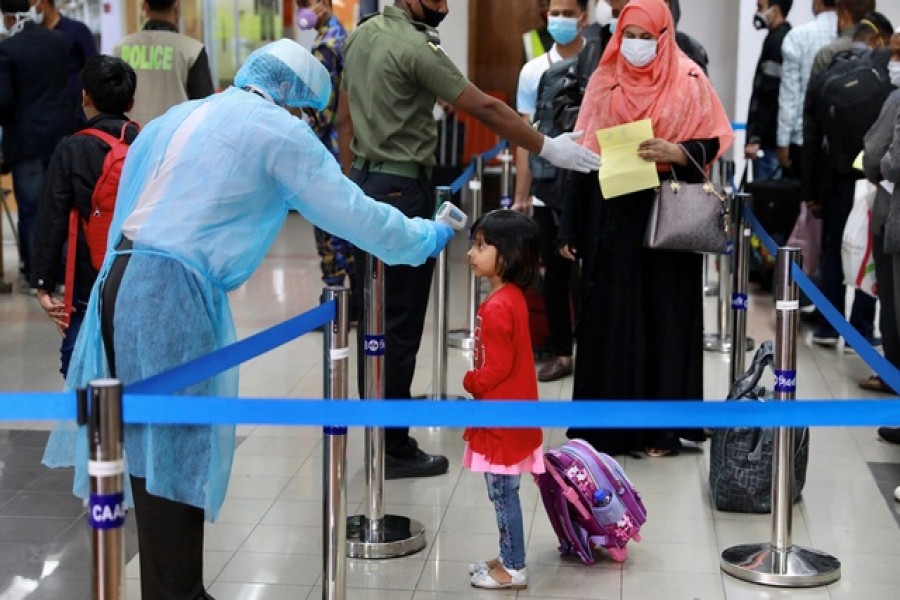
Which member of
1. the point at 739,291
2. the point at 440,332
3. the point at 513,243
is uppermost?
the point at 513,243

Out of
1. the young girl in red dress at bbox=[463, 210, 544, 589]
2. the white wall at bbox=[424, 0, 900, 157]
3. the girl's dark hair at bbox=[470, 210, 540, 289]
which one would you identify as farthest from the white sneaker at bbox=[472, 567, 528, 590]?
the white wall at bbox=[424, 0, 900, 157]

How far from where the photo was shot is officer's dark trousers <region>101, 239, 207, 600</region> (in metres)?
3.61

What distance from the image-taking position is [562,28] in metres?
7.19

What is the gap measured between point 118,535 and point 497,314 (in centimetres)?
167

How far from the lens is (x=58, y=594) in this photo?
14.0 feet

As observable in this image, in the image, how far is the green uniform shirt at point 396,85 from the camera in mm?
5066

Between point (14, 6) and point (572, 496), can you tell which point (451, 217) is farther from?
point (14, 6)

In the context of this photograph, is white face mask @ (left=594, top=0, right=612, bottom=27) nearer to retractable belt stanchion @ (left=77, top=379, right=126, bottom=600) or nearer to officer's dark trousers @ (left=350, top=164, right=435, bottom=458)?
officer's dark trousers @ (left=350, top=164, right=435, bottom=458)

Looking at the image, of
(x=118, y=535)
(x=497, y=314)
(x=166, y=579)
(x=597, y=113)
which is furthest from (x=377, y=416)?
(x=597, y=113)

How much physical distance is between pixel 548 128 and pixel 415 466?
6.39 ft

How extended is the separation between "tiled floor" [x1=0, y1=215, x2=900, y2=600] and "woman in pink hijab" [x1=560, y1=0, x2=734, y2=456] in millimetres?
296

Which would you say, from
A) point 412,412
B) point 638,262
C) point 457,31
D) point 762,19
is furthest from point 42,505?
point 457,31

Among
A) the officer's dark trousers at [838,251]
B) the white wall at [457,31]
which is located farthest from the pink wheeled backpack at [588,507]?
the white wall at [457,31]

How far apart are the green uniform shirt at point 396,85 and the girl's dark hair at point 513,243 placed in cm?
82
